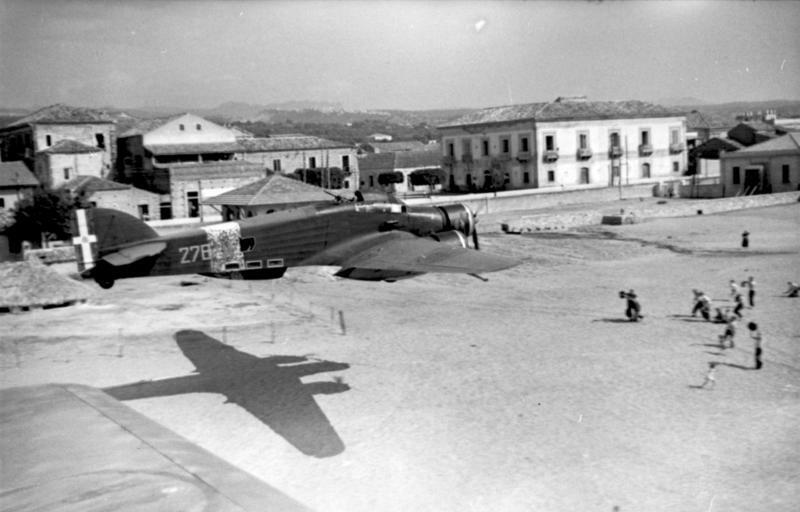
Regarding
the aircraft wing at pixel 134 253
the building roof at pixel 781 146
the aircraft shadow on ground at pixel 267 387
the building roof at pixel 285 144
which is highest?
the building roof at pixel 285 144

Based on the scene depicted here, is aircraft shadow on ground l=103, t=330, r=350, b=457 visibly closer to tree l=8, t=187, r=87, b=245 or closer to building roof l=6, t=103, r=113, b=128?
tree l=8, t=187, r=87, b=245

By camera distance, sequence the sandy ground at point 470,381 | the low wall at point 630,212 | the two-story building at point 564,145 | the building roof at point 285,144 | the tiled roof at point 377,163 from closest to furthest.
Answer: the sandy ground at point 470,381, the low wall at point 630,212, the building roof at point 285,144, the two-story building at point 564,145, the tiled roof at point 377,163

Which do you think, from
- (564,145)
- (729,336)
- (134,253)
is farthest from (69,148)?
(729,336)

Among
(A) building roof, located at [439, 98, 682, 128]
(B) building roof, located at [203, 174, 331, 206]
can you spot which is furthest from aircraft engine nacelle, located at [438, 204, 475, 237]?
(A) building roof, located at [439, 98, 682, 128]

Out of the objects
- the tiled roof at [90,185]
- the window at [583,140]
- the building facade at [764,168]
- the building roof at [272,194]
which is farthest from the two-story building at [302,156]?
the building facade at [764,168]

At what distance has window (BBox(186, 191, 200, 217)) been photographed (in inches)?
1869

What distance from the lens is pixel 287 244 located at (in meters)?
18.2

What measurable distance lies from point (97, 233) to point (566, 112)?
56146 mm

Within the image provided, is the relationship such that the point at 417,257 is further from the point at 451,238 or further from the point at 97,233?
the point at 97,233

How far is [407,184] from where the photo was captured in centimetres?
7181

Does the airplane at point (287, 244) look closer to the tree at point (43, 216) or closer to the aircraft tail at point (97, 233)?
the aircraft tail at point (97, 233)

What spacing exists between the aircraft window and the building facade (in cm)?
4978

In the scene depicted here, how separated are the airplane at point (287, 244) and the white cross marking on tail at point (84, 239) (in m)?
0.02

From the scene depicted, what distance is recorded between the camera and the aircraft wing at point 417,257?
15.1 metres
